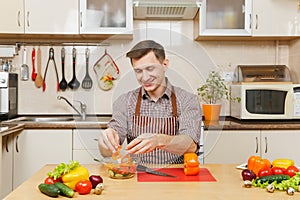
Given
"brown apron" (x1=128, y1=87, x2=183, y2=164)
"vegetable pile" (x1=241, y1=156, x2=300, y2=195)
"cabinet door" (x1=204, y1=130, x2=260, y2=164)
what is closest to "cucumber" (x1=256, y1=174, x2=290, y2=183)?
"vegetable pile" (x1=241, y1=156, x2=300, y2=195)

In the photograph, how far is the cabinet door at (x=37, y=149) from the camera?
2.84 meters

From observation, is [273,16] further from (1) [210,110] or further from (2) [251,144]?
(2) [251,144]

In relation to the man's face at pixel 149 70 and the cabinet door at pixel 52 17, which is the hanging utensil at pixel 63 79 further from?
the man's face at pixel 149 70

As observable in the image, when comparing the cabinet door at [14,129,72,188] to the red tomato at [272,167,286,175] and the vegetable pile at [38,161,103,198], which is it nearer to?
the vegetable pile at [38,161,103,198]

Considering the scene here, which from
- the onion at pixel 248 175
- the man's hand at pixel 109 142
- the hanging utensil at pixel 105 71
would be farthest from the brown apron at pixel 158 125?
the hanging utensil at pixel 105 71

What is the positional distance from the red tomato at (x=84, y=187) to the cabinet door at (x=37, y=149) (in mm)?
1516

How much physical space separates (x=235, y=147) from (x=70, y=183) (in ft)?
5.48

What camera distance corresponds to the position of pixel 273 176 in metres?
1.47

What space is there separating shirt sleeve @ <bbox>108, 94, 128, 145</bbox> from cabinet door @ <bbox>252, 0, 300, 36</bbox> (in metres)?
1.50

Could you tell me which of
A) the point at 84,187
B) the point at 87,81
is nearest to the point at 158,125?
the point at 84,187

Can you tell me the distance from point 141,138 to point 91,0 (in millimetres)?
1837

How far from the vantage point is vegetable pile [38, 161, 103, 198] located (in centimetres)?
132

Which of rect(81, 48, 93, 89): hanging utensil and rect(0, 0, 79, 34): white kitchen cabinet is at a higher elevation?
rect(0, 0, 79, 34): white kitchen cabinet

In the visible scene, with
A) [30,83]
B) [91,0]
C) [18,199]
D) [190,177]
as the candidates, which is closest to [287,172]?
[190,177]
